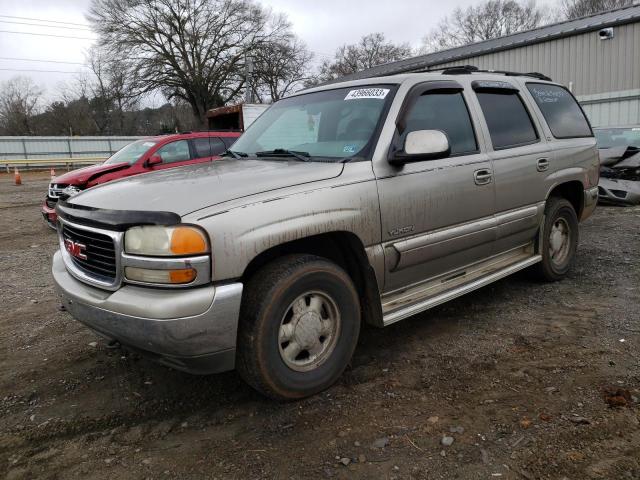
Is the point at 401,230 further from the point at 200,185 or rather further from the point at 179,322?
the point at 179,322

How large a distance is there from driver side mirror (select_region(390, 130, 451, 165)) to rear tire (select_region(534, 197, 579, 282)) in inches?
74.5

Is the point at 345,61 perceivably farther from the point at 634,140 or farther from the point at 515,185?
the point at 515,185

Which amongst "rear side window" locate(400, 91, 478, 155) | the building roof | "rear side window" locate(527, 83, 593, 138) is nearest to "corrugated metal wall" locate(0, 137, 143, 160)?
the building roof

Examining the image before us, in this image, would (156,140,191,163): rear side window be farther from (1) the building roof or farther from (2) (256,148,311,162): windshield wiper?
(1) the building roof

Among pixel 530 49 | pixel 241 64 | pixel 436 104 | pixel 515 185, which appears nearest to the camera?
pixel 436 104

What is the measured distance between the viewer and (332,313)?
2.95 meters

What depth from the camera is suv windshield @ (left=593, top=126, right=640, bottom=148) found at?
32.9 feet

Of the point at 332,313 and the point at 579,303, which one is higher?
the point at 332,313

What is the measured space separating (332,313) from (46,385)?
1.89 meters

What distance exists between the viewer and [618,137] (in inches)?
404

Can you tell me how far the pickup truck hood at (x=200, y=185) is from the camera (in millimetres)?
2570

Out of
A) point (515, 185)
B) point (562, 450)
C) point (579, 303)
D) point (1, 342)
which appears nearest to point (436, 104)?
point (515, 185)

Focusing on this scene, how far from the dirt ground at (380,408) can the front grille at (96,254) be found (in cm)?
81

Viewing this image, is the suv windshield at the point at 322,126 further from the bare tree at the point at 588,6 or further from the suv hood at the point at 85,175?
the bare tree at the point at 588,6
